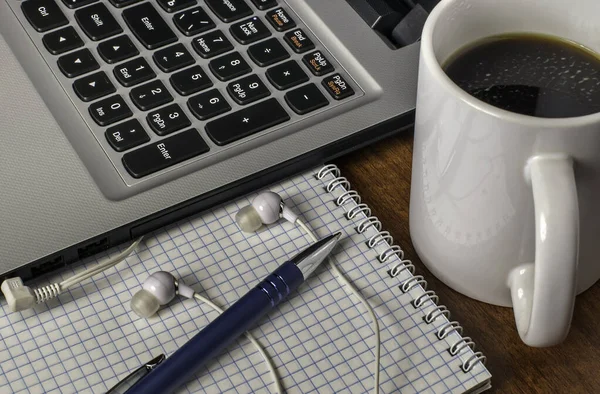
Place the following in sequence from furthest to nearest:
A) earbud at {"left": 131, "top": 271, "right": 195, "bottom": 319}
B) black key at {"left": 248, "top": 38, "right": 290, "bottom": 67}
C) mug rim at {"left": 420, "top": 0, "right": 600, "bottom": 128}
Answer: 1. black key at {"left": 248, "top": 38, "right": 290, "bottom": 67}
2. earbud at {"left": 131, "top": 271, "right": 195, "bottom": 319}
3. mug rim at {"left": 420, "top": 0, "right": 600, "bottom": 128}

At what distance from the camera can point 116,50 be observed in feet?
2.11

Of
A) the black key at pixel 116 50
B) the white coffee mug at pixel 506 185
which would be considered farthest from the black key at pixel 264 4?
the white coffee mug at pixel 506 185

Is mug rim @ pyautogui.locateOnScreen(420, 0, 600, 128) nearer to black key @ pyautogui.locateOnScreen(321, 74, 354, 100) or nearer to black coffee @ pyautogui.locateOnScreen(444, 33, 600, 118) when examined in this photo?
black coffee @ pyautogui.locateOnScreen(444, 33, 600, 118)

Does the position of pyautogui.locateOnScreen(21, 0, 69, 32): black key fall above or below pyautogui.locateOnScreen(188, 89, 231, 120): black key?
above

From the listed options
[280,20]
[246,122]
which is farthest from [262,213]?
[280,20]

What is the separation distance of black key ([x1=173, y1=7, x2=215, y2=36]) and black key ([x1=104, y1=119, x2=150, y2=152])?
0.33 ft

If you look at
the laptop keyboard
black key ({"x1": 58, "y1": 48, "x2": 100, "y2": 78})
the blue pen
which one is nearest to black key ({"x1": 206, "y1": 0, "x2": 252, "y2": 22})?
the laptop keyboard

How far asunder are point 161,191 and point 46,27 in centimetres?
19

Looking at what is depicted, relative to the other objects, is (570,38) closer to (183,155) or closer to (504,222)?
(504,222)

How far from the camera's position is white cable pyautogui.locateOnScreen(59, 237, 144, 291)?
546 millimetres

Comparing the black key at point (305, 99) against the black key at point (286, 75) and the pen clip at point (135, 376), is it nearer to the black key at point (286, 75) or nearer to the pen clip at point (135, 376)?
the black key at point (286, 75)

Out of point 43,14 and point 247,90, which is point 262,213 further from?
point 43,14

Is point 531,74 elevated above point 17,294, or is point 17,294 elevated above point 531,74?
point 531,74

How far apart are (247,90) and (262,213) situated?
0.10 meters
